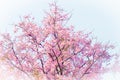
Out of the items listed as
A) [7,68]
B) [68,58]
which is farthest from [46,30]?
[7,68]

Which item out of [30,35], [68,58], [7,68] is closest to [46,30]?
[30,35]

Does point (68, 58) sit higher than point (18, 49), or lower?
lower

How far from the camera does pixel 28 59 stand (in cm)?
1401

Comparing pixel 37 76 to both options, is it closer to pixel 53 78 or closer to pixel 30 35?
pixel 53 78

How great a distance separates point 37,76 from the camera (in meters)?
13.6

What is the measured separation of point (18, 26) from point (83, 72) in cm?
366

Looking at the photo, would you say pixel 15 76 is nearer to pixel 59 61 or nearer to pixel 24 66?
pixel 24 66

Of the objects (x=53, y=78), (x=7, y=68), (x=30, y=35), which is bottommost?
(x=53, y=78)

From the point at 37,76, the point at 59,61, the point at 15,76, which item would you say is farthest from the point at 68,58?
the point at 15,76

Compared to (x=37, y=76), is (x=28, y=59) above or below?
above

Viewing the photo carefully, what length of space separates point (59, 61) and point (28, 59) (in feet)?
4.72

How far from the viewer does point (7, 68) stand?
1412cm

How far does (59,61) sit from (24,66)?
5.26ft

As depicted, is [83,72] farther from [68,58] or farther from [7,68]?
[7,68]
